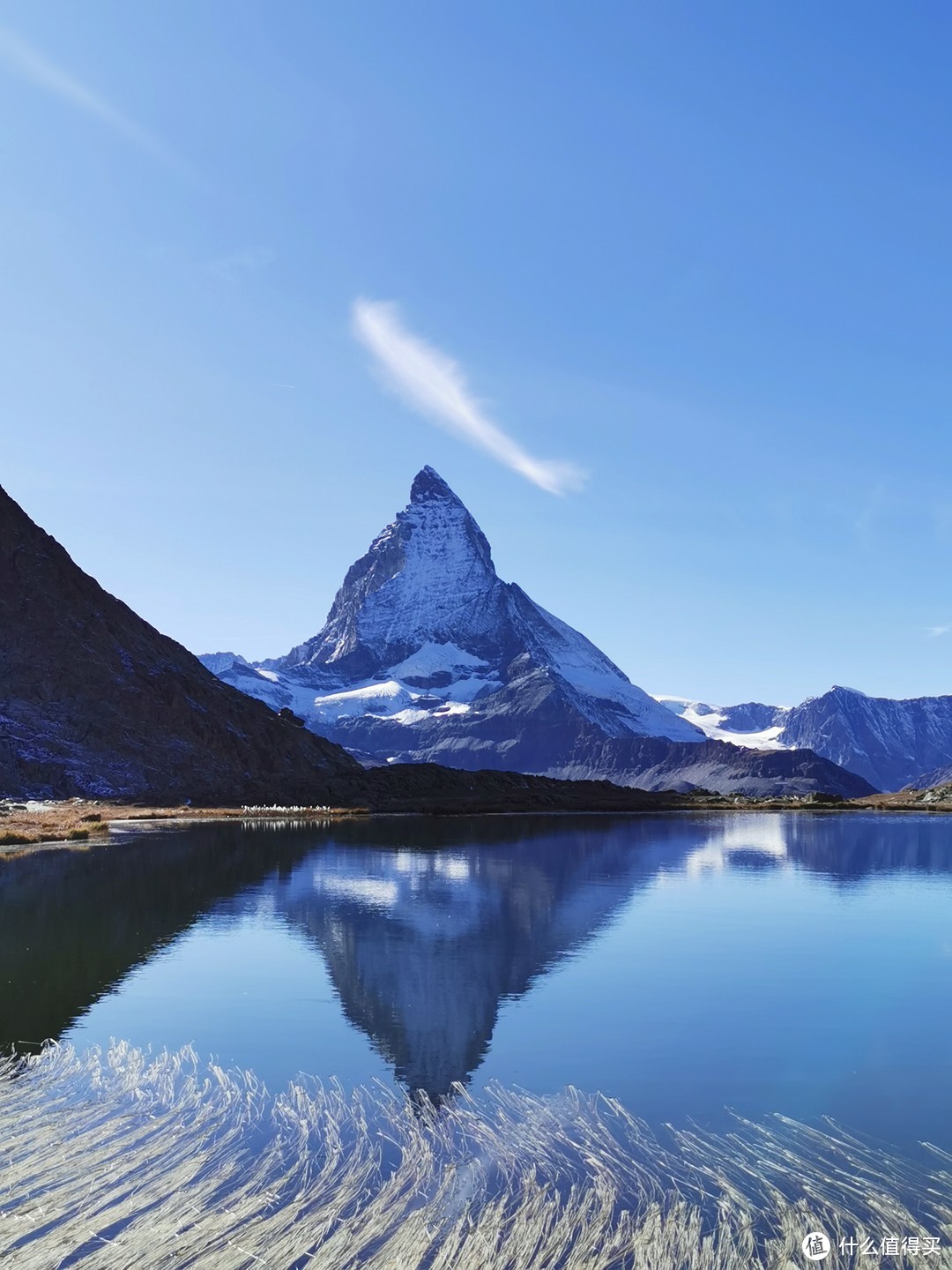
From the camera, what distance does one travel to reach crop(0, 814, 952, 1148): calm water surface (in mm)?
20797

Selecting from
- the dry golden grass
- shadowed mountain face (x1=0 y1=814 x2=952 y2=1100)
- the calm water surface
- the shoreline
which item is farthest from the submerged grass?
the dry golden grass

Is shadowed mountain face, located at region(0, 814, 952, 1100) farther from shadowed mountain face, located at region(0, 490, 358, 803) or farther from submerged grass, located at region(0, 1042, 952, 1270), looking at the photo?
shadowed mountain face, located at region(0, 490, 358, 803)

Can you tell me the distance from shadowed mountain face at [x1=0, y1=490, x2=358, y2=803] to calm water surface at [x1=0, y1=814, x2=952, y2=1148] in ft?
201

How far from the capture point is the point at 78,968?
98.2 ft

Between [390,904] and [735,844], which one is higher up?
[735,844]

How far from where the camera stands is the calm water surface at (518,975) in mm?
20797

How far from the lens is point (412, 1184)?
1455 cm

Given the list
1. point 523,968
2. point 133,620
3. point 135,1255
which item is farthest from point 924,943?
point 133,620

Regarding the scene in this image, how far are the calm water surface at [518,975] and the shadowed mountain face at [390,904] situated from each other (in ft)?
0.53

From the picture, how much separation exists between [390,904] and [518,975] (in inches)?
650

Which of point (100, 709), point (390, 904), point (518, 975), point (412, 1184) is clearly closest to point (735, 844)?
point (390, 904)

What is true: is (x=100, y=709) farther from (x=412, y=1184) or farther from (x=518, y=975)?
(x=412, y=1184)

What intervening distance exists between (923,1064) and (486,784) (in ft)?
480

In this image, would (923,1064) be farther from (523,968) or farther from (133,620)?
(133,620)
